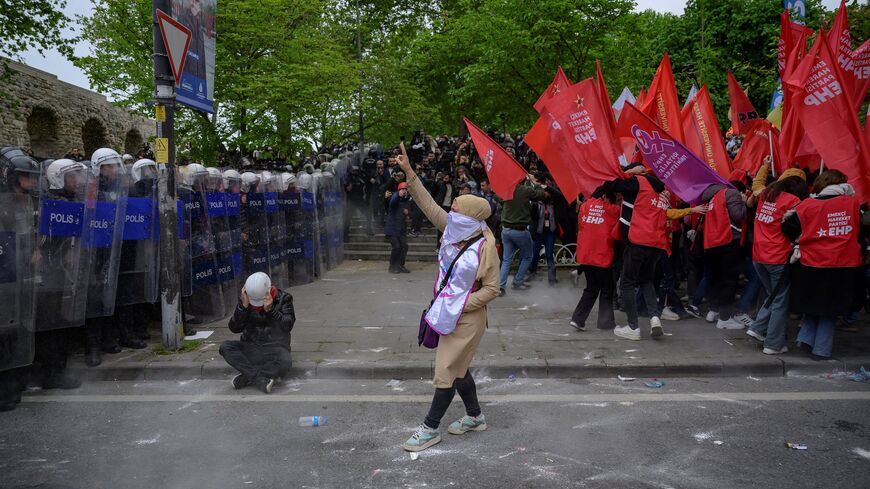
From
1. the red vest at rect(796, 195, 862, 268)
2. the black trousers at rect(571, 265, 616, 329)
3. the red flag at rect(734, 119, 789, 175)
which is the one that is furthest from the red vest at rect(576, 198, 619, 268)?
the red flag at rect(734, 119, 789, 175)

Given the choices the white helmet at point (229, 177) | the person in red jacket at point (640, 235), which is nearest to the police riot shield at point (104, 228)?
the white helmet at point (229, 177)

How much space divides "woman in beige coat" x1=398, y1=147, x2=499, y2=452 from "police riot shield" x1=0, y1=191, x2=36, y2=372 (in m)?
3.24

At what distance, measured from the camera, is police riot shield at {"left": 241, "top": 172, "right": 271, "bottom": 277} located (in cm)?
923

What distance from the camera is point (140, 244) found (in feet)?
22.0

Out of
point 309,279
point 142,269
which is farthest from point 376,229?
point 142,269

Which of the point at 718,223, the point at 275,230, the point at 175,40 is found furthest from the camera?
the point at 275,230

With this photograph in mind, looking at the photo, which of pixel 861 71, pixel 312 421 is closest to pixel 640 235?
pixel 861 71

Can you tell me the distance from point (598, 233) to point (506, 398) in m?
2.71

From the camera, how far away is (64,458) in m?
4.21

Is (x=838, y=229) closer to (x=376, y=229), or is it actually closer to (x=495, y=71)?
(x=376, y=229)

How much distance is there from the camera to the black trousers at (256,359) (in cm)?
570

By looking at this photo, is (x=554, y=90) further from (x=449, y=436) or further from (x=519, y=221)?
(x=449, y=436)

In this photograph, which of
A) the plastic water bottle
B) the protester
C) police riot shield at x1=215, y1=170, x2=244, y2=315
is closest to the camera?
the plastic water bottle

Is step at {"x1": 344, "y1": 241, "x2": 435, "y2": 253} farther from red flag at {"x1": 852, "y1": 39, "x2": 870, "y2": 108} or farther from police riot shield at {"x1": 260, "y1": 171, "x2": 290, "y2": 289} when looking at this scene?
red flag at {"x1": 852, "y1": 39, "x2": 870, "y2": 108}
